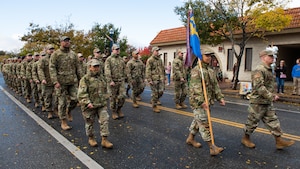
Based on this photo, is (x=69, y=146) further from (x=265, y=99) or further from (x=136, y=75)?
(x=136, y=75)

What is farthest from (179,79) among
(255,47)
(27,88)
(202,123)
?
(255,47)

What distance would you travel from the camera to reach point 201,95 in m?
5.24

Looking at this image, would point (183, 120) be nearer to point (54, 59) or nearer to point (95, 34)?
point (54, 59)

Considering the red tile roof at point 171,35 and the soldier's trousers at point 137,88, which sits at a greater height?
the red tile roof at point 171,35

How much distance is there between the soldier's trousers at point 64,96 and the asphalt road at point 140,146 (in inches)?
18.2

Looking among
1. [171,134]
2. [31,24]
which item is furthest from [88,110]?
[31,24]

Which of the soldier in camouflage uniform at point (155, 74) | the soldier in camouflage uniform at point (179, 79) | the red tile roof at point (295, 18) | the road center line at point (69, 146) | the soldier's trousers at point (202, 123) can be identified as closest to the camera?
the road center line at point (69, 146)

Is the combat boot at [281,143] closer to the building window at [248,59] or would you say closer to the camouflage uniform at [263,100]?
the camouflage uniform at [263,100]

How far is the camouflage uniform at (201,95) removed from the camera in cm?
517

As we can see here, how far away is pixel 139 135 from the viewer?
649 cm

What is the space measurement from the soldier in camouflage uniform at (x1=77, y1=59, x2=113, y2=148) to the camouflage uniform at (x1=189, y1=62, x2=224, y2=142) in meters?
1.71

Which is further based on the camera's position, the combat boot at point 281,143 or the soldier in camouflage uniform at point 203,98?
→ the combat boot at point 281,143

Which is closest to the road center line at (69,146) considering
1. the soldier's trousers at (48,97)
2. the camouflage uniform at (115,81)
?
the soldier's trousers at (48,97)

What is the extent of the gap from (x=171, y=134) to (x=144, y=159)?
1.72m
